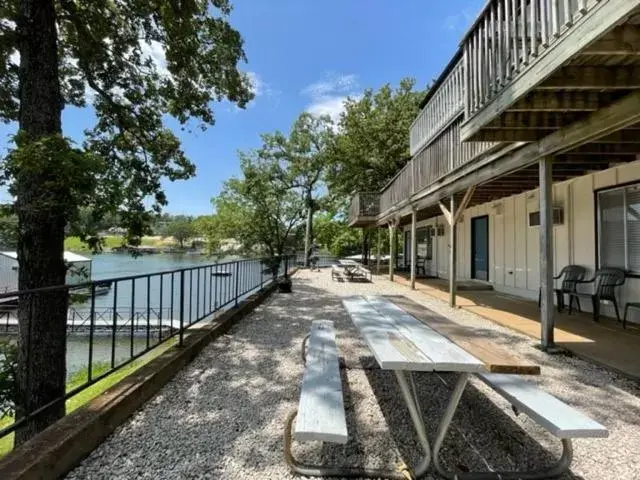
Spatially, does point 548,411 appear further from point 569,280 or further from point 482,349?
point 569,280

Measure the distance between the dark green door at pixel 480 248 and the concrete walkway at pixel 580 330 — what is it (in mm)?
2371

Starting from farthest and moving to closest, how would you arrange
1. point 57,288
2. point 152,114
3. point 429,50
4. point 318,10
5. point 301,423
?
point 429,50 < point 318,10 < point 152,114 < point 57,288 < point 301,423

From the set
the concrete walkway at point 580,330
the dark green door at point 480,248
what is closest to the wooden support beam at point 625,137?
the concrete walkway at point 580,330

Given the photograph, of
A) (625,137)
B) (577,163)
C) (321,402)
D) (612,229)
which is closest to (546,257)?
(625,137)

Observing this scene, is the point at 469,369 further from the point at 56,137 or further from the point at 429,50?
the point at 429,50

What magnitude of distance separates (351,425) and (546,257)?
3.18m

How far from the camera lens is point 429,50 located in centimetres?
2258

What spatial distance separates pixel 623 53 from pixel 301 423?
10.4 ft

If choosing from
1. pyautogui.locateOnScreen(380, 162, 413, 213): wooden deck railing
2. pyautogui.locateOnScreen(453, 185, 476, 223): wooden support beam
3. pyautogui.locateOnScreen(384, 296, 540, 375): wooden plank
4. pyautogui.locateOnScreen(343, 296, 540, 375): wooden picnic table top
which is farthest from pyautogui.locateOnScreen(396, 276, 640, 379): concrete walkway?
pyautogui.locateOnScreen(380, 162, 413, 213): wooden deck railing

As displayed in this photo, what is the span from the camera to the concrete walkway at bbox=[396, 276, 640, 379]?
3.92 m

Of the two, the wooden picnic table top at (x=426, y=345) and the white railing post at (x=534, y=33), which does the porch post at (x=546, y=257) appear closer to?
the white railing post at (x=534, y=33)

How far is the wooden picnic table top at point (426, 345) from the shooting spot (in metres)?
1.83

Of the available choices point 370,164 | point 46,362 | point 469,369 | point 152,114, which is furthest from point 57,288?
point 370,164

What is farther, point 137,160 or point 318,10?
point 318,10
